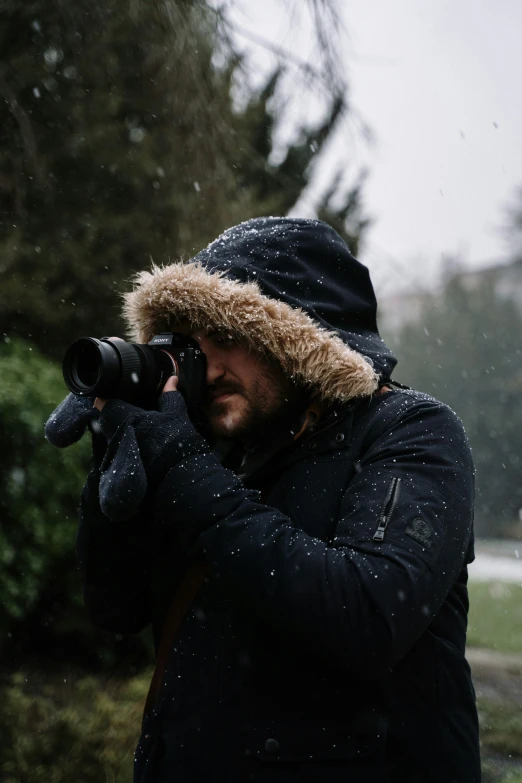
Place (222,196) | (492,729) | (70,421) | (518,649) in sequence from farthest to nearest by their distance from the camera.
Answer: (518,649) → (492,729) → (222,196) → (70,421)

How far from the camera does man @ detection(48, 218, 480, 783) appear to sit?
4.43 feet

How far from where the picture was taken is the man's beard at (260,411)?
1.77m

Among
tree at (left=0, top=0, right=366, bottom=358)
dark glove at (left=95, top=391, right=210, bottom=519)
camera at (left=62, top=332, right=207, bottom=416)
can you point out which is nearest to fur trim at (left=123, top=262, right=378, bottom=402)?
camera at (left=62, top=332, right=207, bottom=416)

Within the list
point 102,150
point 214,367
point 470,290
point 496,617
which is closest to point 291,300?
point 214,367

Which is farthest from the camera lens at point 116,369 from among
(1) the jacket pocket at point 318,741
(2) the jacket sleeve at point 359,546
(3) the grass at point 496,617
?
(3) the grass at point 496,617

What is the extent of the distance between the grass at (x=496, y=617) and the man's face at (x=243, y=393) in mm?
5530

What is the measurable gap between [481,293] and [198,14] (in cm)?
1453

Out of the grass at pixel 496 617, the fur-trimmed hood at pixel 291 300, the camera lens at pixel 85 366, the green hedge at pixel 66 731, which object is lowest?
the green hedge at pixel 66 731

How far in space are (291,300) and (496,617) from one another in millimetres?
6831

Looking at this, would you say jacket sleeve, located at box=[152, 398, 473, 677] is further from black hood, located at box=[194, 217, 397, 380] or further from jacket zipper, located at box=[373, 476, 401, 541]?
black hood, located at box=[194, 217, 397, 380]

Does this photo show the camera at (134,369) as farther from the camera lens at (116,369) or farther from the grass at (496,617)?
the grass at (496,617)

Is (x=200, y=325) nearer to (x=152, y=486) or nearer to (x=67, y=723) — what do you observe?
(x=152, y=486)

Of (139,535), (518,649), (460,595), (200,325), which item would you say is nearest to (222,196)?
(200,325)

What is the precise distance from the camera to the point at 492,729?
179 inches
